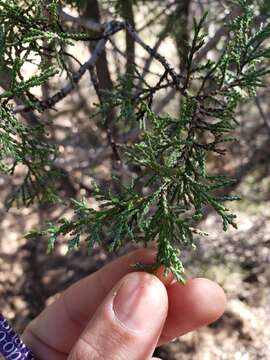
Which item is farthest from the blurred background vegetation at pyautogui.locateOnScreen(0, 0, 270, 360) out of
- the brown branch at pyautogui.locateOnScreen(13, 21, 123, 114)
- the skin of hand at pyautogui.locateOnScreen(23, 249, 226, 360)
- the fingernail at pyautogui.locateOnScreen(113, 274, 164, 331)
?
the fingernail at pyautogui.locateOnScreen(113, 274, 164, 331)

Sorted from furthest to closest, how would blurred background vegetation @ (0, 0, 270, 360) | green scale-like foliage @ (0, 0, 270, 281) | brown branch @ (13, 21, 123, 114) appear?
blurred background vegetation @ (0, 0, 270, 360) < brown branch @ (13, 21, 123, 114) < green scale-like foliage @ (0, 0, 270, 281)

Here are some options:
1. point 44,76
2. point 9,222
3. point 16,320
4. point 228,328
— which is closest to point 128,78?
point 44,76

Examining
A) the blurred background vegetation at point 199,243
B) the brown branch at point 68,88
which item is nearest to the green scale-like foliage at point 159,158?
the brown branch at point 68,88

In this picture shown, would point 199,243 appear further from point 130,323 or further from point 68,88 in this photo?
point 68,88

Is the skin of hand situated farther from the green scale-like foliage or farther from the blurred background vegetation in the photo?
the blurred background vegetation

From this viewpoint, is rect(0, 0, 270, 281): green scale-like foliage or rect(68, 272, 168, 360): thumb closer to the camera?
rect(0, 0, 270, 281): green scale-like foliage

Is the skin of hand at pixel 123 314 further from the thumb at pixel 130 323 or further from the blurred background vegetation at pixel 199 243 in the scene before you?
the blurred background vegetation at pixel 199 243

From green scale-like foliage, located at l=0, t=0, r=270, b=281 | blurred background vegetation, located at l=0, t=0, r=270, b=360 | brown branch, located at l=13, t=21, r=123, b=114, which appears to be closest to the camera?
green scale-like foliage, located at l=0, t=0, r=270, b=281

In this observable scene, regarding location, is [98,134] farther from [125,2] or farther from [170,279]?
[170,279]
